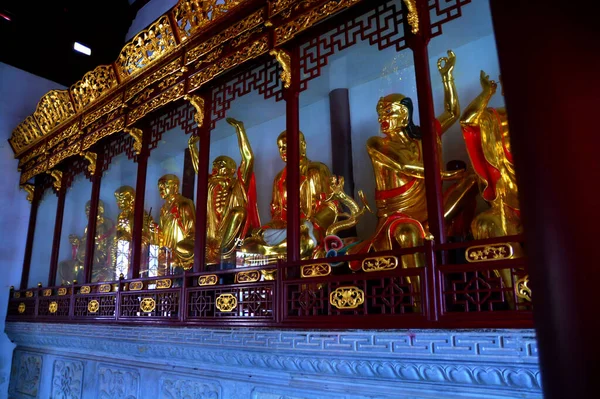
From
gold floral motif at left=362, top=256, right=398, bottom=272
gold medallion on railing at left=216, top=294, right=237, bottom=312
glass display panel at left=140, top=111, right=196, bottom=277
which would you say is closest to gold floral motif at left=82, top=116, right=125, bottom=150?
glass display panel at left=140, top=111, right=196, bottom=277

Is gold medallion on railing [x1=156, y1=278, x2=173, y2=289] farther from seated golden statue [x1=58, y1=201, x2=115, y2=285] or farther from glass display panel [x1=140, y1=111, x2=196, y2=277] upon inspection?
seated golden statue [x1=58, y1=201, x2=115, y2=285]

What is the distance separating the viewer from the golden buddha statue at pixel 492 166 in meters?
2.33

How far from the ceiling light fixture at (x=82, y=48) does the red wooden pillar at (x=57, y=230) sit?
7.26 ft

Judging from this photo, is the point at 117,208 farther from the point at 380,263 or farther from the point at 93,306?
the point at 380,263

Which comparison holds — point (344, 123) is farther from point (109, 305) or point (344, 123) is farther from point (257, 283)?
point (109, 305)

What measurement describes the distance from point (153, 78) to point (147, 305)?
6.45ft

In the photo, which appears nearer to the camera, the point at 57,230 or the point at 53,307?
the point at 53,307

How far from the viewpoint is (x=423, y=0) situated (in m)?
2.44

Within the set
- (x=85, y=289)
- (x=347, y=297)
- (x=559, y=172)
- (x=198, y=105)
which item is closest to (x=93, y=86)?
(x=198, y=105)

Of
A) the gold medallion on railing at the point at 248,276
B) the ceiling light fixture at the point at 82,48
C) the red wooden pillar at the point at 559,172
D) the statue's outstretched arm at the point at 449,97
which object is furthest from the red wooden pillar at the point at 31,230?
the red wooden pillar at the point at 559,172

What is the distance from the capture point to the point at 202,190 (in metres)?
3.40

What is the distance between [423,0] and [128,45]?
2.85 metres

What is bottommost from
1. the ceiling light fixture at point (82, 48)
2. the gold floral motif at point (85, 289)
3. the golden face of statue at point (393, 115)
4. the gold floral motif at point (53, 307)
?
the gold floral motif at point (53, 307)

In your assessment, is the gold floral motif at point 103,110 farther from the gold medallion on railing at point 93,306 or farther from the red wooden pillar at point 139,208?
the gold medallion on railing at point 93,306
